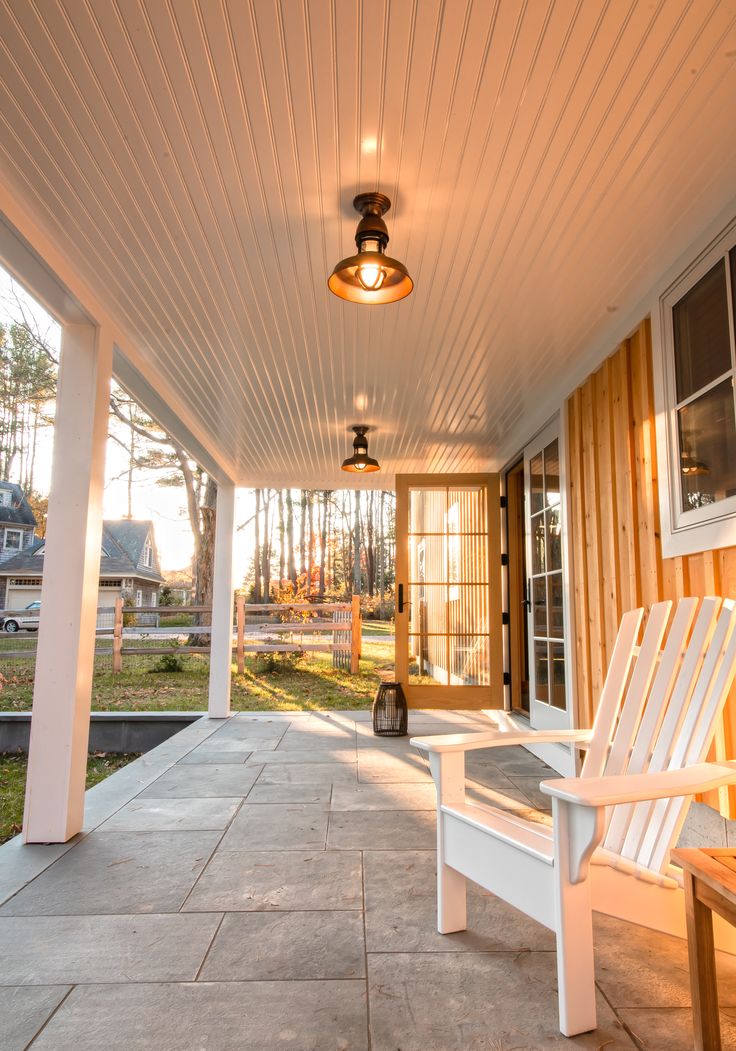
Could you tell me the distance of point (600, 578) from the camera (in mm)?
3412

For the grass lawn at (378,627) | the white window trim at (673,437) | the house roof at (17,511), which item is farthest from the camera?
the grass lawn at (378,627)

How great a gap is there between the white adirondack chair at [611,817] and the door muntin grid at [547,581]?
1.98m

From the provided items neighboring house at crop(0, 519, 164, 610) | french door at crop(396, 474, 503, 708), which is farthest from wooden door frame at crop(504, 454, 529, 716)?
neighboring house at crop(0, 519, 164, 610)

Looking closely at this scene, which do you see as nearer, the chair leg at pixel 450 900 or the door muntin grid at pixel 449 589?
the chair leg at pixel 450 900

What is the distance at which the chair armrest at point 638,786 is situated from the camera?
1.39m

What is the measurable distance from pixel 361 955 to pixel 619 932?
829 millimetres

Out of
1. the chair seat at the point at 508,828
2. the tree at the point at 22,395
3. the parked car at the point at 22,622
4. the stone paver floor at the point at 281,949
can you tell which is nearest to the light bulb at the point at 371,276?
Answer: the chair seat at the point at 508,828

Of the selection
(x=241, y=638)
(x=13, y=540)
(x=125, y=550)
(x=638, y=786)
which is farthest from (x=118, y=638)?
(x=638, y=786)

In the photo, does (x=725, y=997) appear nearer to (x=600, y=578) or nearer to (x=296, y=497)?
(x=600, y=578)

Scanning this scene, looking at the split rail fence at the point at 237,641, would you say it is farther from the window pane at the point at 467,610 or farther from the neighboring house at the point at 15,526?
the window pane at the point at 467,610

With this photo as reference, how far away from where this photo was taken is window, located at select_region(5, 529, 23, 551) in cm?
1088

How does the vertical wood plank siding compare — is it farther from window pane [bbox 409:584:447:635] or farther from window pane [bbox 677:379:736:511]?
window pane [bbox 409:584:447:635]

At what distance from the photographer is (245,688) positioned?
8469 mm

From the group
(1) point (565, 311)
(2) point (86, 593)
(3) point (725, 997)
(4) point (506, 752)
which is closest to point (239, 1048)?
(3) point (725, 997)
